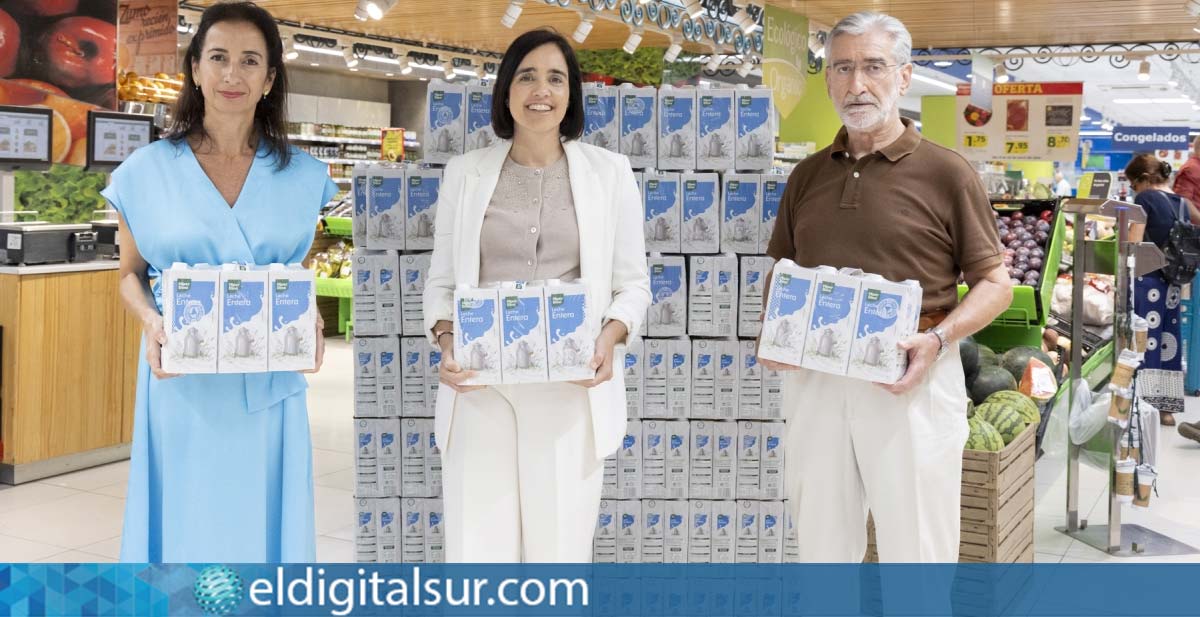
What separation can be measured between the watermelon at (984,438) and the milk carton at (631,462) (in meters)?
1.11

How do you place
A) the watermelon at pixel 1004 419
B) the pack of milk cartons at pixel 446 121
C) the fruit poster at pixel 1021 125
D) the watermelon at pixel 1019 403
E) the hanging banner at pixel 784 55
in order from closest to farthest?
1. the pack of milk cartons at pixel 446 121
2. the watermelon at pixel 1004 419
3. the watermelon at pixel 1019 403
4. the hanging banner at pixel 784 55
5. the fruit poster at pixel 1021 125

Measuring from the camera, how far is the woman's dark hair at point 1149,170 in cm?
802

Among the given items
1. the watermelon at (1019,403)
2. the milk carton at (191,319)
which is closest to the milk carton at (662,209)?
the milk carton at (191,319)

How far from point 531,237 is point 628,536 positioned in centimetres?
130

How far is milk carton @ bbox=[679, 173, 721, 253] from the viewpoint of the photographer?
3395mm

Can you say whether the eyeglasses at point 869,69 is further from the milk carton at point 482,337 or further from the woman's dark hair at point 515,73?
the milk carton at point 482,337

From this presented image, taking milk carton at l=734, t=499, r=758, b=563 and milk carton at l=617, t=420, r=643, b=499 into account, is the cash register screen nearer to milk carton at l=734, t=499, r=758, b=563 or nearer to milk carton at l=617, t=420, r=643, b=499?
milk carton at l=617, t=420, r=643, b=499

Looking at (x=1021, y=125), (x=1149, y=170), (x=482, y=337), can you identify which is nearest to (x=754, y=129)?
(x=482, y=337)

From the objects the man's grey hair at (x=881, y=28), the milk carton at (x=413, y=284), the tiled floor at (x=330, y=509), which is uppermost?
the man's grey hair at (x=881, y=28)

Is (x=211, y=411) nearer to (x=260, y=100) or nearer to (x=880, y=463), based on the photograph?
(x=260, y=100)

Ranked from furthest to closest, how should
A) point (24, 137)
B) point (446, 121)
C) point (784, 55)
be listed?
point (784, 55) → point (24, 137) → point (446, 121)

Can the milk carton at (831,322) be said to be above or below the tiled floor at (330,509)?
above

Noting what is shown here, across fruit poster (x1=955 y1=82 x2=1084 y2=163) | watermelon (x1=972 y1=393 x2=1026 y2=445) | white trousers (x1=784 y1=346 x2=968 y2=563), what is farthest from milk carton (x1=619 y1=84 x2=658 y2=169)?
fruit poster (x1=955 y1=82 x2=1084 y2=163)

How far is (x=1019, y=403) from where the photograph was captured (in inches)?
167
